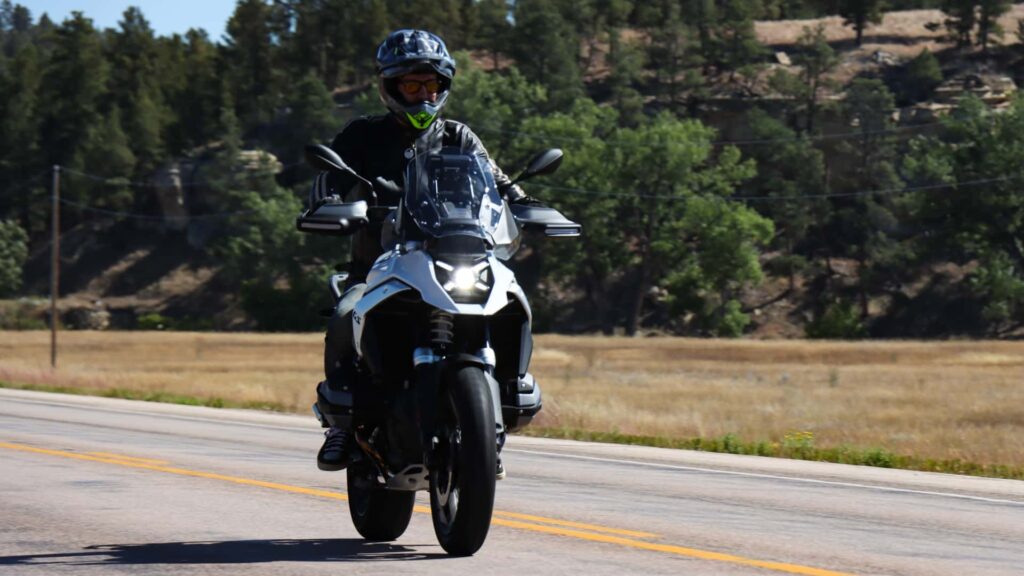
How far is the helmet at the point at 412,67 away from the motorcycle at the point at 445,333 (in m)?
0.47

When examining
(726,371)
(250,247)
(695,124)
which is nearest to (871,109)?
(695,124)

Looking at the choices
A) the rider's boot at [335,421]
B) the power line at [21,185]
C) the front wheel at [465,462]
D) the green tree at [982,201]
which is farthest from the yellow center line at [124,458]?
the power line at [21,185]

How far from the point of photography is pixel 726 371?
55844mm

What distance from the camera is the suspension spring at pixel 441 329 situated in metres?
7.37

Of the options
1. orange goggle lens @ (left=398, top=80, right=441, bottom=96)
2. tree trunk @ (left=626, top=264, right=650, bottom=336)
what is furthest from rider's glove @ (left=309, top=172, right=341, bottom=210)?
tree trunk @ (left=626, top=264, right=650, bottom=336)

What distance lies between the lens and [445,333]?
737 cm

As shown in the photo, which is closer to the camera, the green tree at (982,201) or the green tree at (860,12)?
the green tree at (982,201)

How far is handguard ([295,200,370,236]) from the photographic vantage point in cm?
782

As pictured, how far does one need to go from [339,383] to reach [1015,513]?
5.13 metres

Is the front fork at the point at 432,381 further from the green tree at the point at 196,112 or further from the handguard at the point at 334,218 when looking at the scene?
the green tree at the point at 196,112

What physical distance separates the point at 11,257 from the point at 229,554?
12027 cm

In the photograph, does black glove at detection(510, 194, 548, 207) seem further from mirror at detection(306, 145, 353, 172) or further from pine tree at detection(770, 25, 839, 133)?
pine tree at detection(770, 25, 839, 133)

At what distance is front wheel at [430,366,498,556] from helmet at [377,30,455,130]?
1.73 metres

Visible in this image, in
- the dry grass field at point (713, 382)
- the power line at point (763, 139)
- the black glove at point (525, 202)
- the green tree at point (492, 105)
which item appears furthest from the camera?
the green tree at point (492, 105)
